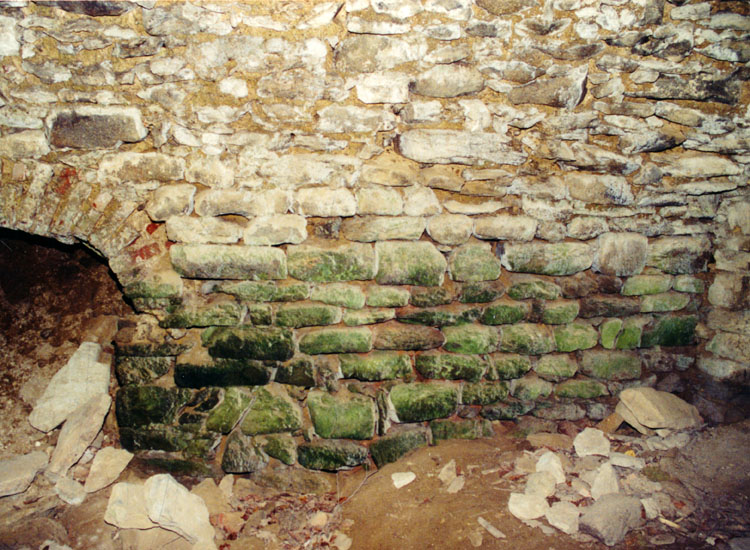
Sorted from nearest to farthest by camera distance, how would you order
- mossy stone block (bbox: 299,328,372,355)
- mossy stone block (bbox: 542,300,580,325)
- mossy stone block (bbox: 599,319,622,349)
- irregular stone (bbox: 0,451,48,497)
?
irregular stone (bbox: 0,451,48,497) → mossy stone block (bbox: 299,328,372,355) → mossy stone block (bbox: 542,300,580,325) → mossy stone block (bbox: 599,319,622,349)

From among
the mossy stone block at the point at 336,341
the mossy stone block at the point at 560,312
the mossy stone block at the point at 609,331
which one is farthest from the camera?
the mossy stone block at the point at 609,331

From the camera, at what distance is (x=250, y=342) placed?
228cm

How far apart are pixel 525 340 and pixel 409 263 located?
2.45 feet

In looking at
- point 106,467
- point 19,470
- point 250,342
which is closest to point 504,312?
point 250,342

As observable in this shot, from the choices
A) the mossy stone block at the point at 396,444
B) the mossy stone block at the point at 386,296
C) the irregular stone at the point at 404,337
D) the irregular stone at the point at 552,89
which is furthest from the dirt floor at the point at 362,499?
the irregular stone at the point at 552,89

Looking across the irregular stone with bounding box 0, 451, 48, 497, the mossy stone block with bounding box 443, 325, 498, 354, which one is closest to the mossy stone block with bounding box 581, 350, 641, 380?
the mossy stone block with bounding box 443, 325, 498, 354

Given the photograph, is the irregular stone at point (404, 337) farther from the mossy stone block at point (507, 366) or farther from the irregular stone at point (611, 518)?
the irregular stone at point (611, 518)

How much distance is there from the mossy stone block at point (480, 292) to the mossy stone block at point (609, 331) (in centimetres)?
66

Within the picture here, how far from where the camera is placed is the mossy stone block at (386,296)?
7.58 ft

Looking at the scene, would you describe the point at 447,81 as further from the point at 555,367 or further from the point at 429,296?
the point at 555,367

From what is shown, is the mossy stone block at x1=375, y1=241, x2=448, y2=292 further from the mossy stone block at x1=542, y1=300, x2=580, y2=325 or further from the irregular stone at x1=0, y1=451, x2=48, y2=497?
the irregular stone at x1=0, y1=451, x2=48, y2=497

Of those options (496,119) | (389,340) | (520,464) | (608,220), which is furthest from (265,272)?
(608,220)

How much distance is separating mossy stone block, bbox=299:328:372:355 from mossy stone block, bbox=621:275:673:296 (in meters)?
1.42

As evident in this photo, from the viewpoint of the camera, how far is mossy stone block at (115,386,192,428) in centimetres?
231
